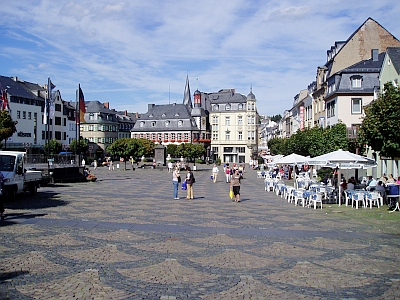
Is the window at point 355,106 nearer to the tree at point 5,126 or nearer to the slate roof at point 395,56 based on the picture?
the slate roof at point 395,56

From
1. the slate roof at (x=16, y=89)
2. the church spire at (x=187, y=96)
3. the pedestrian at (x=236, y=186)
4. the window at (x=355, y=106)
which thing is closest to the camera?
the pedestrian at (x=236, y=186)

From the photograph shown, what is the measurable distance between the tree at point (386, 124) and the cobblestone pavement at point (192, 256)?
4418 mm

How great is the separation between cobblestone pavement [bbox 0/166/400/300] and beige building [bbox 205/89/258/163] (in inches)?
3609

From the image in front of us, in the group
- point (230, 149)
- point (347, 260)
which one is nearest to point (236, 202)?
point (347, 260)

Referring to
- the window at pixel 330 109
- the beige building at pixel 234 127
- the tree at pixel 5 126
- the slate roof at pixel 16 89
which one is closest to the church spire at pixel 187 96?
the beige building at pixel 234 127

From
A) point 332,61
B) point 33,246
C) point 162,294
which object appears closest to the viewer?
point 162,294

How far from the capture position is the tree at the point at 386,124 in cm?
2009

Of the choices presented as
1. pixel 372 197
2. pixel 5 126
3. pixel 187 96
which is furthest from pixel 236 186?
pixel 187 96

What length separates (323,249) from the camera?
11695 mm

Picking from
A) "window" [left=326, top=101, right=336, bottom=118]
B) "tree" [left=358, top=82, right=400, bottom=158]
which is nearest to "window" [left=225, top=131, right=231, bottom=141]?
"window" [left=326, top=101, right=336, bottom=118]

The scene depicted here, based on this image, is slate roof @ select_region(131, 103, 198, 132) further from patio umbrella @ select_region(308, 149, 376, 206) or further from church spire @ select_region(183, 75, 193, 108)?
patio umbrella @ select_region(308, 149, 376, 206)

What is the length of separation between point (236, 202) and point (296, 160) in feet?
29.1

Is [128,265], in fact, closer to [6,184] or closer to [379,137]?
[6,184]

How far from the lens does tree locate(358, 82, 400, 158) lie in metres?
20.1
